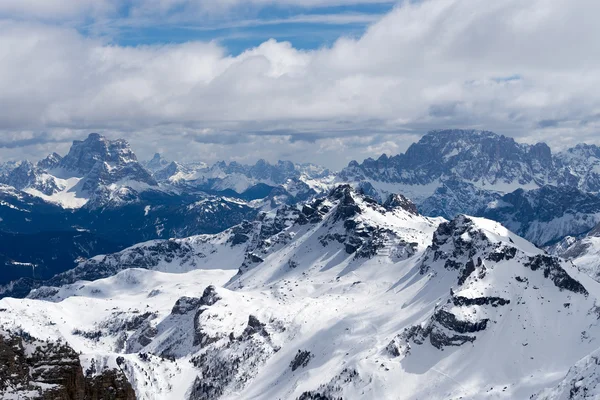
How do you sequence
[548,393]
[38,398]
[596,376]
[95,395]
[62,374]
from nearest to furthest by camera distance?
[38,398] < [62,374] < [95,395] < [596,376] < [548,393]

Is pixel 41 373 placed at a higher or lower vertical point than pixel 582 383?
higher

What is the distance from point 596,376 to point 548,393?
25.3 meters

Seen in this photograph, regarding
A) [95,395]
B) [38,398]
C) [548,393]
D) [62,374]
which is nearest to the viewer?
[38,398]

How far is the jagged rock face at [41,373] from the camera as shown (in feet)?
282

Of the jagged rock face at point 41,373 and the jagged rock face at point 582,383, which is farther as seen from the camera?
the jagged rock face at point 582,383

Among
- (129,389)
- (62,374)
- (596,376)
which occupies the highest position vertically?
(62,374)

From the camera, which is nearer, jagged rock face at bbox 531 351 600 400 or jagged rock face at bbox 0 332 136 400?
jagged rock face at bbox 0 332 136 400

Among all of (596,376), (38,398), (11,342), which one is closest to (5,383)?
(38,398)

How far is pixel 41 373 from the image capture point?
91.8 meters

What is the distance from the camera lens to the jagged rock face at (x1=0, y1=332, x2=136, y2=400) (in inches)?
3383

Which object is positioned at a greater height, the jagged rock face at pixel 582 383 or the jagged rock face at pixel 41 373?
the jagged rock face at pixel 41 373

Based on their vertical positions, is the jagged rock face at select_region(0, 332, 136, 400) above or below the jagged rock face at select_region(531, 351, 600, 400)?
above

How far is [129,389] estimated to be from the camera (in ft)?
357

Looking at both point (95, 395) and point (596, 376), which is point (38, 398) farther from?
point (596, 376)
